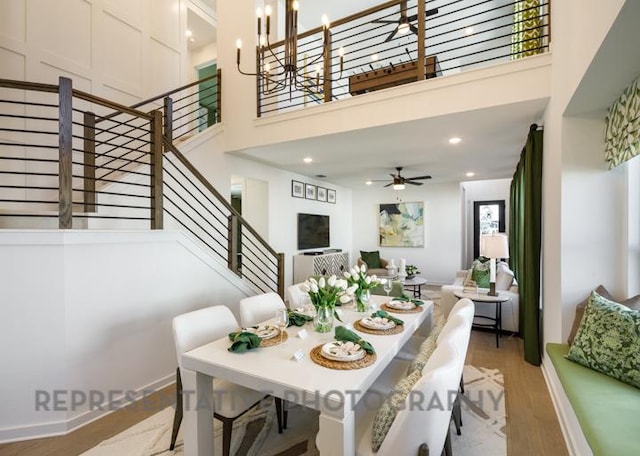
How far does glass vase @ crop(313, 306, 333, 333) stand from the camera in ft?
6.63

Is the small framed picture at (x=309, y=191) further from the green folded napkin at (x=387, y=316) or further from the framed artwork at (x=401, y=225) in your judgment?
the green folded napkin at (x=387, y=316)

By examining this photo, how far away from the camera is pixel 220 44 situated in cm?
471

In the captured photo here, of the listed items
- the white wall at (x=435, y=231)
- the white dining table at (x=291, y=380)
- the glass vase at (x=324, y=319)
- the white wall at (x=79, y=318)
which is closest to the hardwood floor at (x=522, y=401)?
the white dining table at (x=291, y=380)

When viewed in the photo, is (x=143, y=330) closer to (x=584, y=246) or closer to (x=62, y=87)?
(x=62, y=87)

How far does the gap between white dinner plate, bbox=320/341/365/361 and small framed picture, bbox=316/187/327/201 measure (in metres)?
5.60

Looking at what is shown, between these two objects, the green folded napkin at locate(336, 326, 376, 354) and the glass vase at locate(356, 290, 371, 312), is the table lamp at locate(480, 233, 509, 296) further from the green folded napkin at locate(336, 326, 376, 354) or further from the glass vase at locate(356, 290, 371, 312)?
the green folded napkin at locate(336, 326, 376, 354)

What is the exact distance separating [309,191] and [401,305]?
454cm

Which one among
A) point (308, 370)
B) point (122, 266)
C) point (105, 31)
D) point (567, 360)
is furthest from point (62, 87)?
point (567, 360)

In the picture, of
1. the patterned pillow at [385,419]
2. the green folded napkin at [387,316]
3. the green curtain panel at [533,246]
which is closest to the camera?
the patterned pillow at [385,419]

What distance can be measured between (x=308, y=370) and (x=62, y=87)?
247 cm

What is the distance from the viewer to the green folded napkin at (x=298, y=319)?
221 centimetres

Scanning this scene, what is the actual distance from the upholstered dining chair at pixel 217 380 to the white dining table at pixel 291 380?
91mm

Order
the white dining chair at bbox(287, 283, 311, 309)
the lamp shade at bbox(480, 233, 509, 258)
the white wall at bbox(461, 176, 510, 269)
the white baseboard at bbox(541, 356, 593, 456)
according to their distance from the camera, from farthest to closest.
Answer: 1. the white wall at bbox(461, 176, 510, 269)
2. the lamp shade at bbox(480, 233, 509, 258)
3. the white dining chair at bbox(287, 283, 311, 309)
4. the white baseboard at bbox(541, 356, 593, 456)

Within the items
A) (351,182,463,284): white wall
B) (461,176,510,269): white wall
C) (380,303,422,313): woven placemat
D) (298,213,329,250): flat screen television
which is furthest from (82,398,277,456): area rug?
(461,176,510,269): white wall
